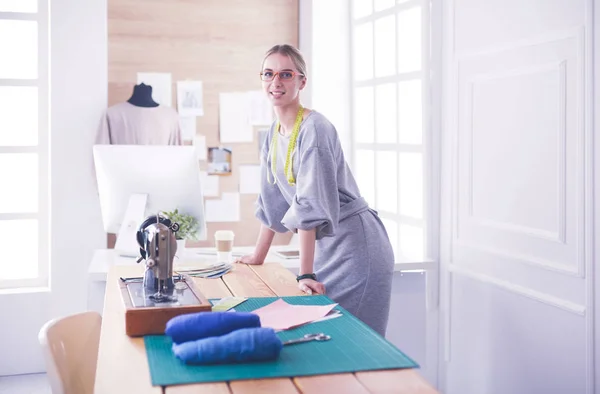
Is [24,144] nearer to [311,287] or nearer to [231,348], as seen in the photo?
[311,287]

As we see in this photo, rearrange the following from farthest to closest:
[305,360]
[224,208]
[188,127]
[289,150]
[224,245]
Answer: [224,208] → [188,127] → [224,245] → [289,150] → [305,360]

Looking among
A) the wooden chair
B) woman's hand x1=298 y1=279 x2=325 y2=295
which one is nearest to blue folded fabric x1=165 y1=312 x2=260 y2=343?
the wooden chair

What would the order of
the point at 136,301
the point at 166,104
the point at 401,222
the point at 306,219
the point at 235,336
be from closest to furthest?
the point at 235,336
the point at 136,301
the point at 306,219
the point at 401,222
the point at 166,104

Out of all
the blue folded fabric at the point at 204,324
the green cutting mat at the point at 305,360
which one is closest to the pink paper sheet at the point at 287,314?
the green cutting mat at the point at 305,360

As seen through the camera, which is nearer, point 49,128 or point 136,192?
point 136,192

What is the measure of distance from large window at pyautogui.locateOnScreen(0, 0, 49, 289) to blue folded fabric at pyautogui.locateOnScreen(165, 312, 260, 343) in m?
3.08

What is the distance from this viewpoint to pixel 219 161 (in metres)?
5.03

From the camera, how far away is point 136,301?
1.92 m

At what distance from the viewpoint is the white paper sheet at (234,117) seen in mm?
4996

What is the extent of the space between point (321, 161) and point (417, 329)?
148cm

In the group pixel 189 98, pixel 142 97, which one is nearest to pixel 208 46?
pixel 189 98

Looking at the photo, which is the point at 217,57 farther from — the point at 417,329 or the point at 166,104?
the point at 417,329

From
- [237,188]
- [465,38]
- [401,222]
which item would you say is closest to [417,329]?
[401,222]

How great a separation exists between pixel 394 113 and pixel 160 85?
1.55m
